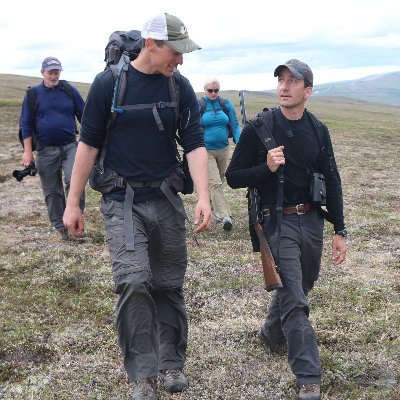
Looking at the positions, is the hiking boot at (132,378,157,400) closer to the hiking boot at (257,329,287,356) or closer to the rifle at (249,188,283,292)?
the rifle at (249,188,283,292)

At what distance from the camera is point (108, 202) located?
591 cm

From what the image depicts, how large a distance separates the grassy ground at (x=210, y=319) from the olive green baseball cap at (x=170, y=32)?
3.70m

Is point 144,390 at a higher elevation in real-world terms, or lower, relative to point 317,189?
lower

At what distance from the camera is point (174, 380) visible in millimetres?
6379

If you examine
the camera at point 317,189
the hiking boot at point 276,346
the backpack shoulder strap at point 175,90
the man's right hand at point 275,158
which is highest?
the backpack shoulder strap at point 175,90

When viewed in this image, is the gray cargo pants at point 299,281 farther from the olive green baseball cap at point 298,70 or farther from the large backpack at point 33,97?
the large backpack at point 33,97

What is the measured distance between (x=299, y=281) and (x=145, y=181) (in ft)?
6.52

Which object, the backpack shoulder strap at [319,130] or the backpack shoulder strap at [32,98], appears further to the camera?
the backpack shoulder strap at [32,98]

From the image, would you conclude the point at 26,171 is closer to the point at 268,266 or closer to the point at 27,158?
the point at 27,158

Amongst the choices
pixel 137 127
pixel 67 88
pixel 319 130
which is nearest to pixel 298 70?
pixel 319 130

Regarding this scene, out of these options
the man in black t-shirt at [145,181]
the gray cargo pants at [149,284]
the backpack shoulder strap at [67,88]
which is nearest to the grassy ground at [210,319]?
the gray cargo pants at [149,284]

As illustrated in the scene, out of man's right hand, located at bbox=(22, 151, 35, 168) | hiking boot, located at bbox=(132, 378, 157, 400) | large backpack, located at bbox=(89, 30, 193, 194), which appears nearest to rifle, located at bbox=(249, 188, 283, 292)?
large backpack, located at bbox=(89, 30, 193, 194)

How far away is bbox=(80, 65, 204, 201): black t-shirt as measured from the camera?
5.59m

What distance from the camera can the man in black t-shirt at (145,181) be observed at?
5.52 meters
